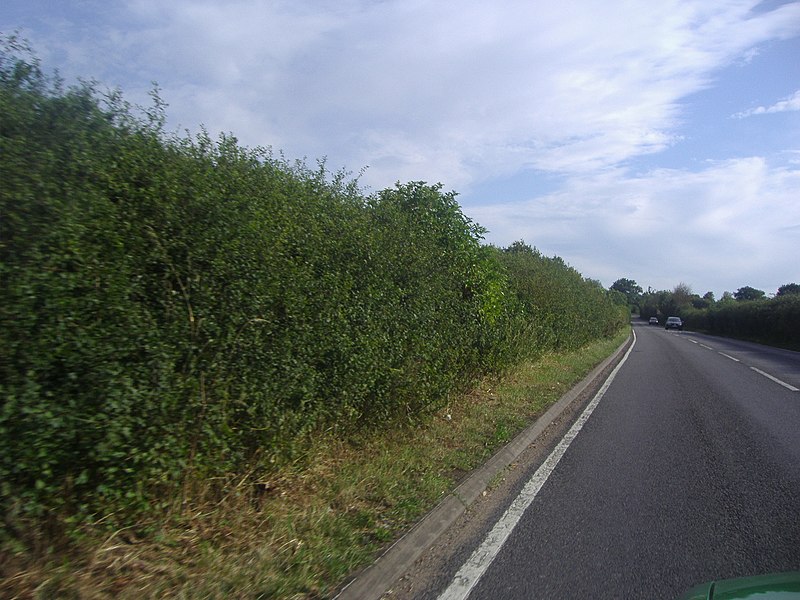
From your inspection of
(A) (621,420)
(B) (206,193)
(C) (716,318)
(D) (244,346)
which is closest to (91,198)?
(B) (206,193)

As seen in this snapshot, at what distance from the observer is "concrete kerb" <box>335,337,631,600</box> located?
12.8 feet

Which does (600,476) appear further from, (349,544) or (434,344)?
(349,544)

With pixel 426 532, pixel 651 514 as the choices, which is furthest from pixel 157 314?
pixel 651 514

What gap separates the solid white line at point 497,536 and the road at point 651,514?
0.02 metres

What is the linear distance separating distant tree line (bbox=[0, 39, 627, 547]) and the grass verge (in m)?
0.18

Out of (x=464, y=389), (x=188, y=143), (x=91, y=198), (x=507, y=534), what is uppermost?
(x=188, y=143)

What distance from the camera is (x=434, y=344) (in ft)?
25.3

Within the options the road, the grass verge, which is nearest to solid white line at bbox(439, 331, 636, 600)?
the road

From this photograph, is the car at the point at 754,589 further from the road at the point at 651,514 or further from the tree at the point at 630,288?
the tree at the point at 630,288

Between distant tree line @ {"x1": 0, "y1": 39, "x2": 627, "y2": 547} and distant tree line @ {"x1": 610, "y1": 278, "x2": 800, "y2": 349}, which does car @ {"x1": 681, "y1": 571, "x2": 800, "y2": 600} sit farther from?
distant tree line @ {"x1": 610, "y1": 278, "x2": 800, "y2": 349}

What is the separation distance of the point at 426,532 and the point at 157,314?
259 centimetres

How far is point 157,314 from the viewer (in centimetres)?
400

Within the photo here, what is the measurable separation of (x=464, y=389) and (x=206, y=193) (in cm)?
668

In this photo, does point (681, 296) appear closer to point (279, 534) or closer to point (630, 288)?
point (630, 288)
